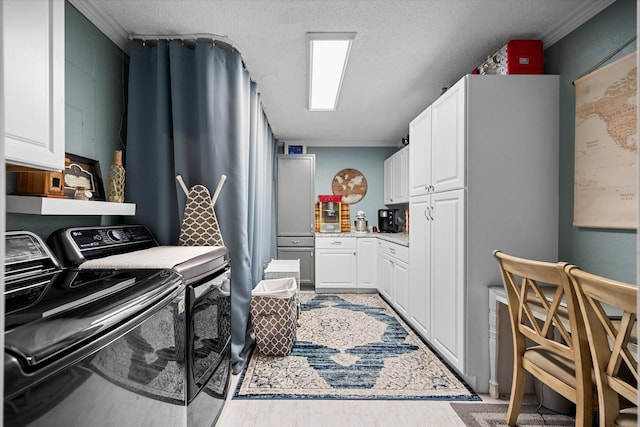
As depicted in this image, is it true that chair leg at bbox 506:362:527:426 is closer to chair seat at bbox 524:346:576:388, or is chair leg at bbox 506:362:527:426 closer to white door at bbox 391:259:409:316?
chair seat at bbox 524:346:576:388

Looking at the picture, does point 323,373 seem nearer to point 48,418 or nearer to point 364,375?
point 364,375

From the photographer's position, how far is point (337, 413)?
185 cm

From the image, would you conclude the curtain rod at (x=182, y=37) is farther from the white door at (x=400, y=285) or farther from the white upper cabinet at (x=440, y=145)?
the white door at (x=400, y=285)

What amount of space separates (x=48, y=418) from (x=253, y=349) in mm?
2141

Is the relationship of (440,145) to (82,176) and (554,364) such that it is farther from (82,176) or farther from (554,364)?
(82,176)

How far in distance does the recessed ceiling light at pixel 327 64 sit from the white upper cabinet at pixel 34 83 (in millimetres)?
1459

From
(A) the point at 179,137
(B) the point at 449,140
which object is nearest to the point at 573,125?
(B) the point at 449,140

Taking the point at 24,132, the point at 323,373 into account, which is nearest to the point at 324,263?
the point at 323,373

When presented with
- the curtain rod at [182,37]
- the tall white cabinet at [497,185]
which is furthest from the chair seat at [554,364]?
the curtain rod at [182,37]

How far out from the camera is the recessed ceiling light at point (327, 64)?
2.16 metres

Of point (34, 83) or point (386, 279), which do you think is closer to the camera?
point (34, 83)

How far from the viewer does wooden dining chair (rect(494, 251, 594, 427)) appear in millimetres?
1267

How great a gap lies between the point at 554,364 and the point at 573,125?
4.58 feet

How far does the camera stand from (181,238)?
2.15 metres
